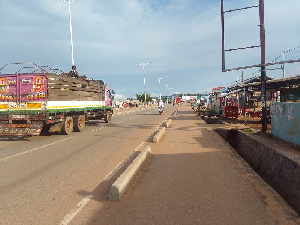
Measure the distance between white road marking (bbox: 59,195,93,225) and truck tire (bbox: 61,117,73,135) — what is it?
9535 mm

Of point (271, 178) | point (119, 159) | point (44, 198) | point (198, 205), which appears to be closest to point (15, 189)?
point (44, 198)

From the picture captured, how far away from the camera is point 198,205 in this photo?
4469mm

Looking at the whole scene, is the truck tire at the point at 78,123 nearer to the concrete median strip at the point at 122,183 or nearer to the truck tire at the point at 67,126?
the truck tire at the point at 67,126

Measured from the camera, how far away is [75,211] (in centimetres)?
433

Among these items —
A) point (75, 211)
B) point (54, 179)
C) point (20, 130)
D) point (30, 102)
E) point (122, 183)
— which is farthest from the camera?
point (30, 102)

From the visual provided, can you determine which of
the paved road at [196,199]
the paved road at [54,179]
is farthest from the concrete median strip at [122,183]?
the paved road at [54,179]

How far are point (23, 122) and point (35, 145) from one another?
201cm

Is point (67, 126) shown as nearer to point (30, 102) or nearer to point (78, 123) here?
point (78, 123)

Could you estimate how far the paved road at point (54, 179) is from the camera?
4320 mm

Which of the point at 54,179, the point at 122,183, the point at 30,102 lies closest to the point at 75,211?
the point at 122,183

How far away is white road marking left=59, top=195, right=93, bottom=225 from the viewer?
3974mm

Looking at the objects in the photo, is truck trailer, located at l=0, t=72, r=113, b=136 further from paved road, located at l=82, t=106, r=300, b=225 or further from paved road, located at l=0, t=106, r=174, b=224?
paved road, located at l=82, t=106, r=300, b=225

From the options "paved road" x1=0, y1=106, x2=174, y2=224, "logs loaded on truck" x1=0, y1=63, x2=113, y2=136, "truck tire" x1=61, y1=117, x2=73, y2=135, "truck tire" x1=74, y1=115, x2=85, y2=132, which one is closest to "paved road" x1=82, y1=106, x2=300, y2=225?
"paved road" x1=0, y1=106, x2=174, y2=224

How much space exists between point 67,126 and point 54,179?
8423mm
